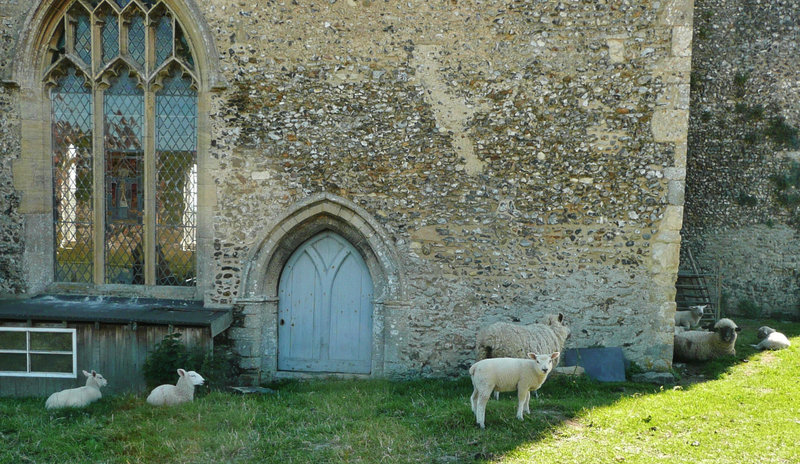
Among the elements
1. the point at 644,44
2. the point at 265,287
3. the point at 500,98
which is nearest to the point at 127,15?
the point at 265,287

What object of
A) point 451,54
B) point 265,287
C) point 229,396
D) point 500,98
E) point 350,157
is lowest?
point 229,396

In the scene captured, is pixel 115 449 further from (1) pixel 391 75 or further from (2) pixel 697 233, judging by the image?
(2) pixel 697 233

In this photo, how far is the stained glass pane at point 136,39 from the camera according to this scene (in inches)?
345

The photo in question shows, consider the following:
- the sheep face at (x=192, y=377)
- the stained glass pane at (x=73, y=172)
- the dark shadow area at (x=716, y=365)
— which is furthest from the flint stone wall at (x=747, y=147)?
the stained glass pane at (x=73, y=172)

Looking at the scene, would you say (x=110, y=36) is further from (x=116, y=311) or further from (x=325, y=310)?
(x=325, y=310)

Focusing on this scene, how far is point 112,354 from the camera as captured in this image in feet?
26.2

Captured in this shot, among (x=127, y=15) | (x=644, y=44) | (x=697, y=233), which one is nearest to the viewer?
(x=644, y=44)

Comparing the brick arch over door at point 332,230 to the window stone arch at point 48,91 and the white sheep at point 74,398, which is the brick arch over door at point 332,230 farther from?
the white sheep at point 74,398

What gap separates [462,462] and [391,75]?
16.9ft

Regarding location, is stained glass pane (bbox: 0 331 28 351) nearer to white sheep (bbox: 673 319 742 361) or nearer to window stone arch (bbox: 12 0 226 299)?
window stone arch (bbox: 12 0 226 299)

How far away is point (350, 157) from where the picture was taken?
841 cm

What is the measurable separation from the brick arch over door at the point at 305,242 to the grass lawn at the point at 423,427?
1058 millimetres

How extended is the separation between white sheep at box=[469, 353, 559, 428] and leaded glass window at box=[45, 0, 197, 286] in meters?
4.77

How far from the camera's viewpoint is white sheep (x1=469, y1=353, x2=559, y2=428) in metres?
5.97
